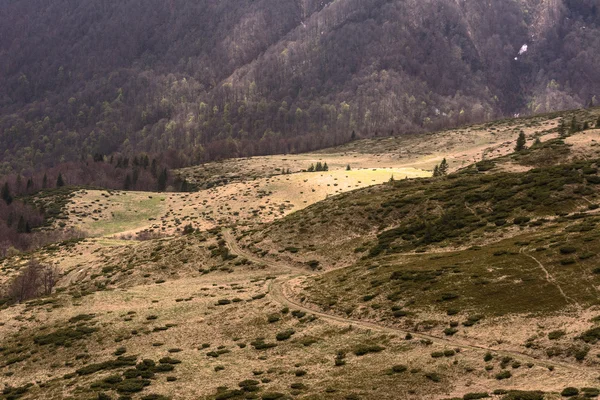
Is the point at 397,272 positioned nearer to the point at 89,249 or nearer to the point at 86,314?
the point at 86,314

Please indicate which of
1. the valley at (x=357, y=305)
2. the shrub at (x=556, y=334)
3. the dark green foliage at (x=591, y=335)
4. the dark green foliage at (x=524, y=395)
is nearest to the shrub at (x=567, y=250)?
the valley at (x=357, y=305)

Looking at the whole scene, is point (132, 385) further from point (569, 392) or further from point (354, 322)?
point (569, 392)

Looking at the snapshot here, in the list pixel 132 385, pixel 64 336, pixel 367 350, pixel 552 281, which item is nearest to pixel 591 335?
pixel 552 281

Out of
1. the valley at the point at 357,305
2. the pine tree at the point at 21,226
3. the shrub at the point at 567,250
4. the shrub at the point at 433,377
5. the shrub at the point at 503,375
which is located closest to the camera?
the shrub at the point at 503,375

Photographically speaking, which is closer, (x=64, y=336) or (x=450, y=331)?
(x=450, y=331)

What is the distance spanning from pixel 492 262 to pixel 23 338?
164ft

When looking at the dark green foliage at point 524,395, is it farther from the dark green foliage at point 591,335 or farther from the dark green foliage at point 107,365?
the dark green foliage at point 107,365

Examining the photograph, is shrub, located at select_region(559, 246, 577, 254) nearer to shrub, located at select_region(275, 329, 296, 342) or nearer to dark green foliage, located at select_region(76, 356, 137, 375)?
shrub, located at select_region(275, 329, 296, 342)

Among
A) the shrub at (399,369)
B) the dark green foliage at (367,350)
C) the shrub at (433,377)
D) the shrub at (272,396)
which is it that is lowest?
the shrub at (272,396)

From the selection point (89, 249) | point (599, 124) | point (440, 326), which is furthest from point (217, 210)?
point (440, 326)

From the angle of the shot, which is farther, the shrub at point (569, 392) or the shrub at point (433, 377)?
the shrub at point (433, 377)

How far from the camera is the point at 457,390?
4219 centimetres

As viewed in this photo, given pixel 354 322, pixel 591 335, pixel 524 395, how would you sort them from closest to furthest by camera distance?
pixel 524 395
pixel 591 335
pixel 354 322

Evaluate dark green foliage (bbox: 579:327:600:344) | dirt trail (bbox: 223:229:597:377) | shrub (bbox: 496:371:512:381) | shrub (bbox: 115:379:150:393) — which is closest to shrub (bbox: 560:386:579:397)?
dirt trail (bbox: 223:229:597:377)
